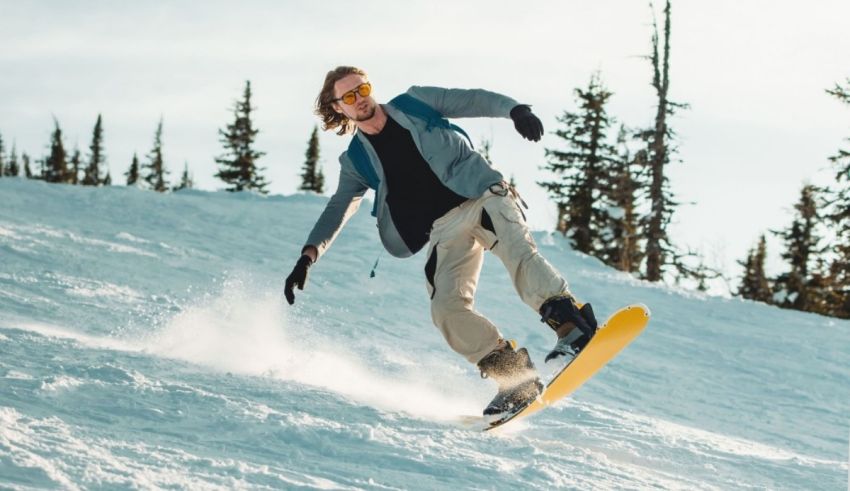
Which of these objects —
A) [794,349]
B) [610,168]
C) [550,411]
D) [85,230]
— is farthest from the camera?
[610,168]

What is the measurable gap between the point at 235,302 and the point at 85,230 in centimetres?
359

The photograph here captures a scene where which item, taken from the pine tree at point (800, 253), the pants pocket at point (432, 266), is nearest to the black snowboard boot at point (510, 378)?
the pants pocket at point (432, 266)

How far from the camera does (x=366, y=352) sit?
5988 millimetres

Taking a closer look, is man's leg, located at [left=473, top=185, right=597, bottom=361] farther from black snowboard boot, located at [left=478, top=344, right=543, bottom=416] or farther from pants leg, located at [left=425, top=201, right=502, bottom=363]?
→ black snowboard boot, located at [left=478, top=344, right=543, bottom=416]

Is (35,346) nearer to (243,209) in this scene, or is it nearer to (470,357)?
(470,357)

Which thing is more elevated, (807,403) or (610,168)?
(610,168)

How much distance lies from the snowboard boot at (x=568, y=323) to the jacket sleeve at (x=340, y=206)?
53.0 inches

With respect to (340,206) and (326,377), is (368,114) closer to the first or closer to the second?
(340,206)

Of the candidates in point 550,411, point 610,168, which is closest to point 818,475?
point 550,411

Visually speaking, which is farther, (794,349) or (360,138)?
(794,349)

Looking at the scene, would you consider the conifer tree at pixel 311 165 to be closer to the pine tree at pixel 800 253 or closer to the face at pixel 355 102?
the pine tree at pixel 800 253

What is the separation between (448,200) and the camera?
14.2 feet

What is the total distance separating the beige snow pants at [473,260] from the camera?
4102 mm

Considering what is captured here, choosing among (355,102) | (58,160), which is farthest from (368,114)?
(58,160)
